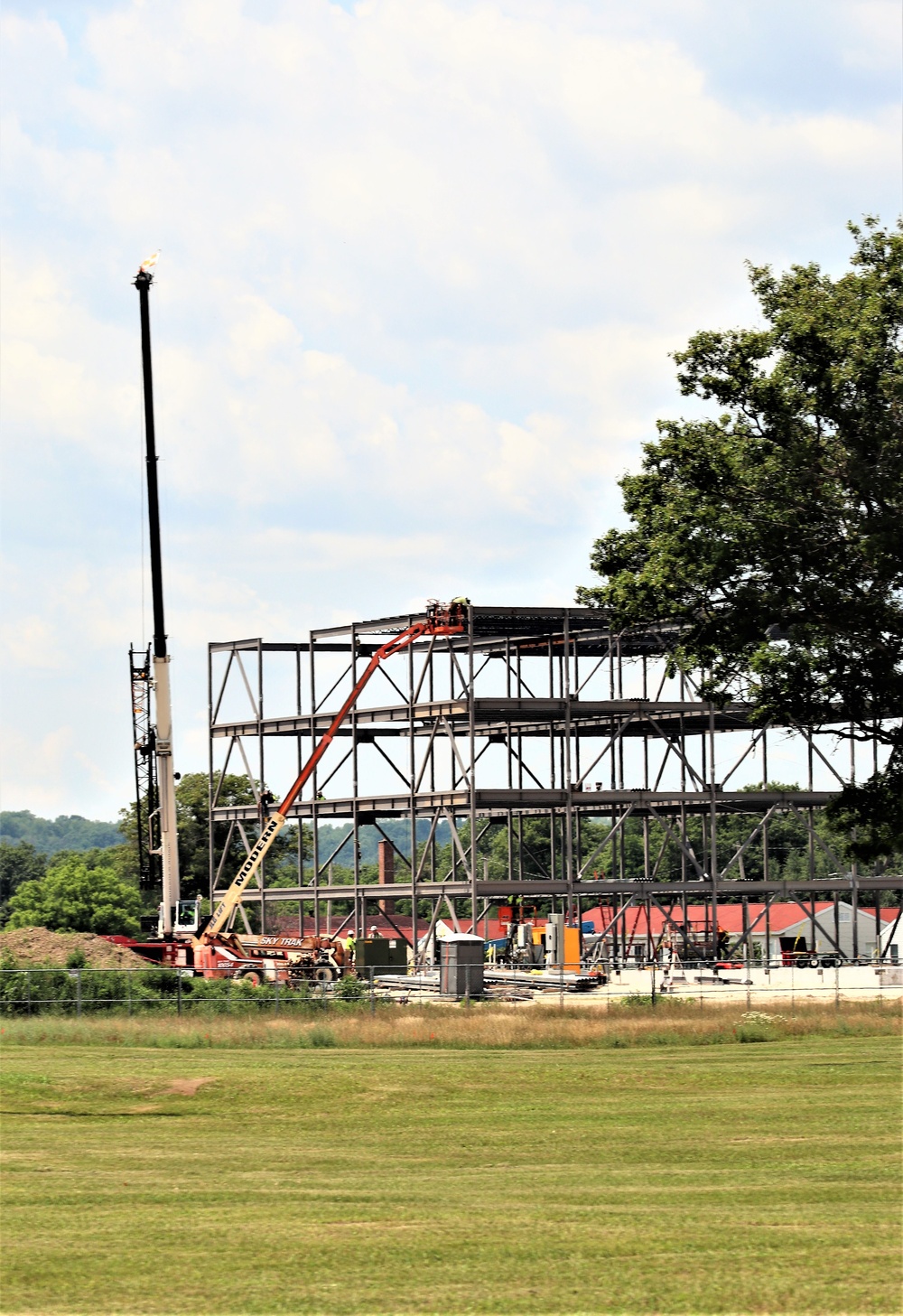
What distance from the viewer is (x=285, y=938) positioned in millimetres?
57969

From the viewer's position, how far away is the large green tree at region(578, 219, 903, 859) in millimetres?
34656

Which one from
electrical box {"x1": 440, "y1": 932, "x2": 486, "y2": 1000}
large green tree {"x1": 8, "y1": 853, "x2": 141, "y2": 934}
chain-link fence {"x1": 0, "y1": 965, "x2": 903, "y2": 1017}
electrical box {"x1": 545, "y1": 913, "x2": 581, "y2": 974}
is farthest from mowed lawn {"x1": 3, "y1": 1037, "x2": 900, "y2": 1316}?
large green tree {"x1": 8, "y1": 853, "x2": 141, "y2": 934}

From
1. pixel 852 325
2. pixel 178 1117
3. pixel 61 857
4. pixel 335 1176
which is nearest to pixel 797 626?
pixel 852 325

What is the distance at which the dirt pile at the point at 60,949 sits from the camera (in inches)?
2130

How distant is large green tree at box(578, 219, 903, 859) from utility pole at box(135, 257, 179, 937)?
804 inches

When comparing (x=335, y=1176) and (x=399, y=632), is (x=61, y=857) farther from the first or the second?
(x=335, y=1176)

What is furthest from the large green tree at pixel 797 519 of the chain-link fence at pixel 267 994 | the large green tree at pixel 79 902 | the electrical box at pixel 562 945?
the large green tree at pixel 79 902

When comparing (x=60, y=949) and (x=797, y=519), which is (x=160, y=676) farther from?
(x=797, y=519)

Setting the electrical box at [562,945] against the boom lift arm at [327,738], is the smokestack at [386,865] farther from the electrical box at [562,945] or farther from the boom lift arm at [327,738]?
the electrical box at [562,945]

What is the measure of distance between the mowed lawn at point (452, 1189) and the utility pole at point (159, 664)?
28149 millimetres

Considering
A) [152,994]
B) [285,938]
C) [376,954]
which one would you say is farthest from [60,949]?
[152,994]

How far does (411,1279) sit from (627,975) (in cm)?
4798

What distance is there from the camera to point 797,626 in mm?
35938

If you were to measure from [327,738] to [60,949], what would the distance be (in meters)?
11.1
